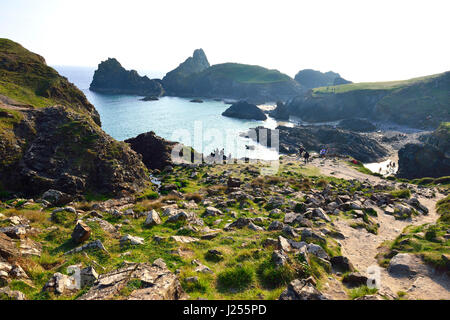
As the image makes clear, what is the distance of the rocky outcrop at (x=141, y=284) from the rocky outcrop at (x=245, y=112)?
139m

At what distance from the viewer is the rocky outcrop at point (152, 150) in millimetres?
43156

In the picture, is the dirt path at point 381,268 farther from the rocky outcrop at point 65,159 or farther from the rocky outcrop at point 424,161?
the rocky outcrop at point 424,161

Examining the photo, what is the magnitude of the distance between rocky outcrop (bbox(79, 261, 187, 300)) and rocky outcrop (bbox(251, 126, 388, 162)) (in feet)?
258

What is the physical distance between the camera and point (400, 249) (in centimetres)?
1230

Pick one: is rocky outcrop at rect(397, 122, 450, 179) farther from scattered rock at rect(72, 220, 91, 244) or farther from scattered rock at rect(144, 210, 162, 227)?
scattered rock at rect(72, 220, 91, 244)

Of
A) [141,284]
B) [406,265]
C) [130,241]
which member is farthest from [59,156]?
[406,265]

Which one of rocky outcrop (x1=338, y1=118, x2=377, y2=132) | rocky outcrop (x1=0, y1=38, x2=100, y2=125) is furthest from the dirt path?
rocky outcrop (x1=338, y1=118, x2=377, y2=132)

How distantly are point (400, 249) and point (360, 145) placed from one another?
80874 mm

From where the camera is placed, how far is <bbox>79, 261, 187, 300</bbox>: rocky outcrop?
20.5 ft

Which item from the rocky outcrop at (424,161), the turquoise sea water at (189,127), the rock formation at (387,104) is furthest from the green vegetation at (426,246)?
the rock formation at (387,104)

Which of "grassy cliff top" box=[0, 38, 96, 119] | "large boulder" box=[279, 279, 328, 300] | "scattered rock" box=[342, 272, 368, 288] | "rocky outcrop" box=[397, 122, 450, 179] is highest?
"grassy cliff top" box=[0, 38, 96, 119]

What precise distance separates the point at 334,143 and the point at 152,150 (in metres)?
68.7
